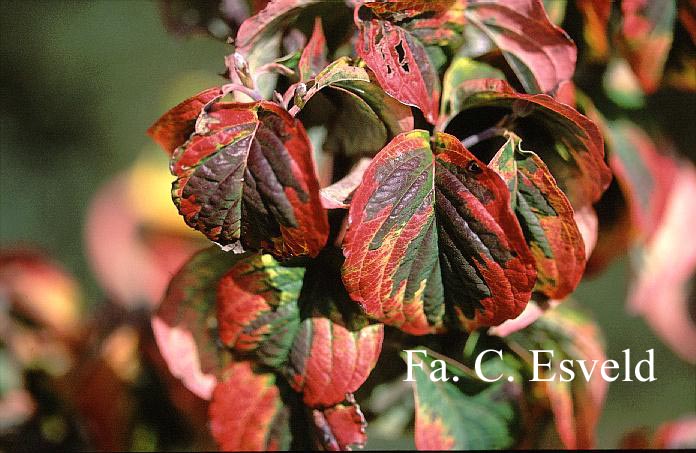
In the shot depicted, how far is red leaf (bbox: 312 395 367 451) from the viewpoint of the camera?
0.47 m

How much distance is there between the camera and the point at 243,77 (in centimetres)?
42

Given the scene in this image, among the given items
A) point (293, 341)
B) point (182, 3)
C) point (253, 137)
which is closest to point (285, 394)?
point (293, 341)

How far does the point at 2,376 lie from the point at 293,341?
325 millimetres

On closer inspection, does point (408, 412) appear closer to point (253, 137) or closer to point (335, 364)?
point (335, 364)

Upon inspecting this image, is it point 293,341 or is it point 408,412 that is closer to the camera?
point 293,341

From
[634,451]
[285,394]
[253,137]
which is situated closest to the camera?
[253,137]

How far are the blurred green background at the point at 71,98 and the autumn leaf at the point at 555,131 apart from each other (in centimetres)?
77

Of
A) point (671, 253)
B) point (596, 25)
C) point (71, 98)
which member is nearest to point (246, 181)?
point (596, 25)

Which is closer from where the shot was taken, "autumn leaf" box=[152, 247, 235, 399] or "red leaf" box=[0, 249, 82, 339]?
"autumn leaf" box=[152, 247, 235, 399]

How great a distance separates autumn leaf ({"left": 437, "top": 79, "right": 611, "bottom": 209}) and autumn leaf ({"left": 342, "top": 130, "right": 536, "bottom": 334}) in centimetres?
4

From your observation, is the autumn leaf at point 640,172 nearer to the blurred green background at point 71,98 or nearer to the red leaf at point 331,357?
the red leaf at point 331,357

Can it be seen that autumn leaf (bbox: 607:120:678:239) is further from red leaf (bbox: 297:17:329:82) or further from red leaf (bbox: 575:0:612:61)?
red leaf (bbox: 297:17:329:82)

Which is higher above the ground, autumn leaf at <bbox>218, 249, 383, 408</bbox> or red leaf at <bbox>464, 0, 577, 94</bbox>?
red leaf at <bbox>464, 0, 577, 94</bbox>

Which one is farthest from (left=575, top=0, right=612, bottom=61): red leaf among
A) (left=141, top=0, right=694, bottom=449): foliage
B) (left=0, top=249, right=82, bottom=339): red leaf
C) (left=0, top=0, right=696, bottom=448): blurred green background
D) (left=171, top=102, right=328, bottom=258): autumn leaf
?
(left=0, top=0, right=696, bottom=448): blurred green background
